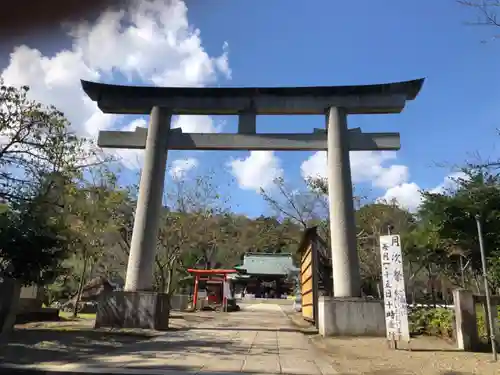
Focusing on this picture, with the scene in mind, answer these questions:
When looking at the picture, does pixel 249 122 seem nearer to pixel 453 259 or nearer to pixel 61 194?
pixel 61 194

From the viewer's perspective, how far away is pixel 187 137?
1231 cm

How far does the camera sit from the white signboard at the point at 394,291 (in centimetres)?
820

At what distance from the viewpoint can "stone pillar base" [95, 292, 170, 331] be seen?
10.5 metres

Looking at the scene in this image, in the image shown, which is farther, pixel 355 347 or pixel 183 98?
pixel 183 98

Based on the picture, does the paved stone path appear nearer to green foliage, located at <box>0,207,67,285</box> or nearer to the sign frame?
the sign frame

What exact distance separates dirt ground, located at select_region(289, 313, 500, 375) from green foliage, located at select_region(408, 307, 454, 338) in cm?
60

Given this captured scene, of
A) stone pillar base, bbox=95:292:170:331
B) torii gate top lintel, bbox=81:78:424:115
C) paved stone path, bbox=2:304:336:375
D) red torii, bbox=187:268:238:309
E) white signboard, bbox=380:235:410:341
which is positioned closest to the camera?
paved stone path, bbox=2:304:336:375

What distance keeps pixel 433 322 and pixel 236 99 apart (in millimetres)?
8830

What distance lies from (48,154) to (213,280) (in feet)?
58.1

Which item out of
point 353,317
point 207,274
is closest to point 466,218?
point 353,317

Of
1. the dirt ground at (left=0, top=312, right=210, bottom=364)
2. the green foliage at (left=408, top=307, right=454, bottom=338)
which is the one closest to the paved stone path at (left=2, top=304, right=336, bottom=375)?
the dirt ground at (left=0, top=312, right=210, bottom=364)

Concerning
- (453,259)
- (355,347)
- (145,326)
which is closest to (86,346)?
(145,326)

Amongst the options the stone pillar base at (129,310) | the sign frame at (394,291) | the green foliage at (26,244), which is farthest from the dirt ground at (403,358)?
the green foliage at (26,244)

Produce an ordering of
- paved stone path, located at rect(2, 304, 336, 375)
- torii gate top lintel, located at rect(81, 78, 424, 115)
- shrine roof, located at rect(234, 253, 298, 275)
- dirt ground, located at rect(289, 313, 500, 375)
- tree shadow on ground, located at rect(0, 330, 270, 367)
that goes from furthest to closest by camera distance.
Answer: shrine roof, located at rect(234, 253, 298, 275), torii gate top lintel, located at rect(81, 78, 424, 115), tree shadow on ground, located at rect(0, 330, 270, 367), dirt ground, located at rect(289, 313, 500, 375), paved stone path, located at rect(2, 304, 336, 375)
